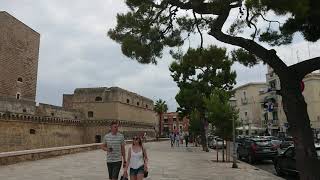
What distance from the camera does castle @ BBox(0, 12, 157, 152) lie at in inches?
1548

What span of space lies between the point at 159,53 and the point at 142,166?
14.6 feet

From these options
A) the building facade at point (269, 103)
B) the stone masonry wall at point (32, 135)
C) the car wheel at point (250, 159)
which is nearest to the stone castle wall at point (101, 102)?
the stone masonry wall at point (32, 135)

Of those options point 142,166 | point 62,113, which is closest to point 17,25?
point 62,113

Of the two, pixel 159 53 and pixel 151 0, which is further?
pixel 159 53

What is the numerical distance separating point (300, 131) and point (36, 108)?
126 ft

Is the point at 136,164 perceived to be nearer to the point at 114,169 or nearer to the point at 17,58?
the point at 114,169

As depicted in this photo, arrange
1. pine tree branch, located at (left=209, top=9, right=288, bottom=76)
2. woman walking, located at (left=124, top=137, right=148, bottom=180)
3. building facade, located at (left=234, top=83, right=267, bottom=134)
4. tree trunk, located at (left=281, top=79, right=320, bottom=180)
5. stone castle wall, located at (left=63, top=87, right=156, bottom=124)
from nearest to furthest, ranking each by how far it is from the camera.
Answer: tree trunk, located at (left=281, top=79, right=320, bottom=180), woman walking, located at (left=124, top=137, right=148, bottom=180), pine tree branch, located at (left=209, top=9, right=288, bottom=76), stone castle wall, located at (left=63, top=87, right=156, bottom=124), building facade, located at (left=234, top=83, right=267, bottom=134)

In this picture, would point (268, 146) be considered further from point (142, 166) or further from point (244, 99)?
point (244, 99)

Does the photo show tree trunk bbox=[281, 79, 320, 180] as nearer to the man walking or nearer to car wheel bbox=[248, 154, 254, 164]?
the man walking

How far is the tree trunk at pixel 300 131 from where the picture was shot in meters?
8.61

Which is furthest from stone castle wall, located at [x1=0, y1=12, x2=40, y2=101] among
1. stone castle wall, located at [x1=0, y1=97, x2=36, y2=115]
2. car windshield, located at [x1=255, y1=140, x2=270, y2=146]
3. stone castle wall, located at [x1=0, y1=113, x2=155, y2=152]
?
car windshield, located at [x1=255, y1=140, x2=270, y2=146]

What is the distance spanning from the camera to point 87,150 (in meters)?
30.2

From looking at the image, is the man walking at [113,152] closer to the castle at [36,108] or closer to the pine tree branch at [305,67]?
the pine tree branch at [305,67]

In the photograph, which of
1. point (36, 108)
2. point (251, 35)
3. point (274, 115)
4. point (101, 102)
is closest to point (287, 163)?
point (251, 35)
